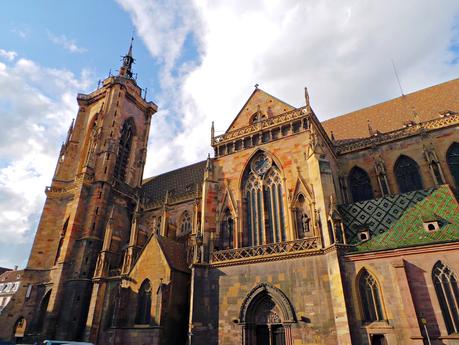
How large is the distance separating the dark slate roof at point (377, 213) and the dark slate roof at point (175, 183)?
49.2 ft

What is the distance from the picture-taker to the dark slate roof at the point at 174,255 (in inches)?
727

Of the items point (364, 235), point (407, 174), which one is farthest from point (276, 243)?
point (407, 174)

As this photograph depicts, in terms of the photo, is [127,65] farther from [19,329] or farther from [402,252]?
[402,252]

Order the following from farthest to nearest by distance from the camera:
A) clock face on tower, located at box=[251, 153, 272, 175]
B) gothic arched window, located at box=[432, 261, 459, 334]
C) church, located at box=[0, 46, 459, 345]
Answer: clock face on tower, located at box=[251, 153, 272, 175]
church, located at box=[0, 46, 459, 345]
gothic arched window, located at box=[432, 261, 459, 334]

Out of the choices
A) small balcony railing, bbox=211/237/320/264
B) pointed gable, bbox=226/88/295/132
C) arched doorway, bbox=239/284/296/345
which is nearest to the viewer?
arched doorway, bbox=239/284/296/345

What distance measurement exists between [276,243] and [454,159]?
39.6 ft

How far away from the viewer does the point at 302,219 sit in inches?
649

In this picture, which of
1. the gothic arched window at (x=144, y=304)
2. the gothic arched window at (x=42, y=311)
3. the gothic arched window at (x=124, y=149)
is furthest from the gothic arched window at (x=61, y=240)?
the gothic arched window at (x=144, y=304)

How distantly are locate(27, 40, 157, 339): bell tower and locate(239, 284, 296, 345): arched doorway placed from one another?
11.3m

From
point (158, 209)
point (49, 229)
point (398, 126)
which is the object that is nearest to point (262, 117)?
point (398, 126)

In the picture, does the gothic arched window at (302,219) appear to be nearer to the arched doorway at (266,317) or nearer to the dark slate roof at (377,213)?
the dark slate roof at (377,213)

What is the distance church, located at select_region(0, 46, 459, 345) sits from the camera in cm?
1270

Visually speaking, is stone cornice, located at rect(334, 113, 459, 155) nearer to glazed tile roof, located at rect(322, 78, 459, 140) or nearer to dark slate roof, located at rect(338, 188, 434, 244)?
glazed tile roof, located at rect(322, 78, 459, 140)

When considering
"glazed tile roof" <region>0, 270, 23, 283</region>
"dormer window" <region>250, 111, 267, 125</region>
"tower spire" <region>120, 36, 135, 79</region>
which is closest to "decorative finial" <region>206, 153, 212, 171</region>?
"dormer window" <region>250, 111, 267, 125</region>
